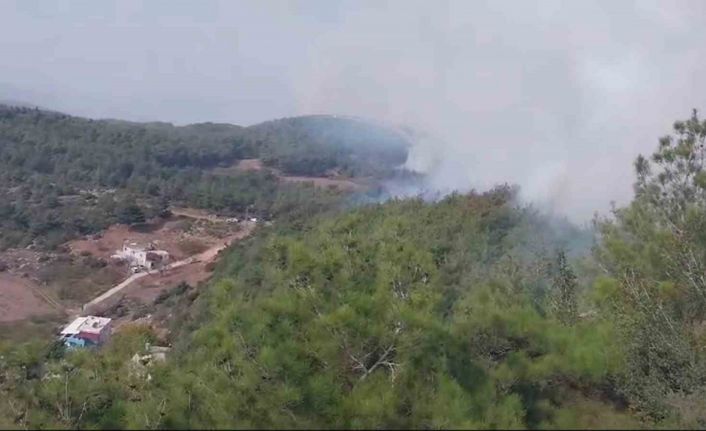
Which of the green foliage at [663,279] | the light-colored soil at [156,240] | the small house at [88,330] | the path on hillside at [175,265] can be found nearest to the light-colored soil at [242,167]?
the light-colored soil at [156,240]

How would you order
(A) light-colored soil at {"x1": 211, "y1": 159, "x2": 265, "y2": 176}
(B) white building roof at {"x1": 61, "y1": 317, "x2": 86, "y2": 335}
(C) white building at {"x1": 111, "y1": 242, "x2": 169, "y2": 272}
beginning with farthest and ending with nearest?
(A) light-colored soil at {"x1": 211, "y1": 159, "x2": 265, "y2": 176} → (C) white building at {"x1": 111, "y1": 242, "x2": 169, "y2": 272} → (B) white building roof at {"x1": 61, "y1": 317, "x2": 86, "y2": 335}

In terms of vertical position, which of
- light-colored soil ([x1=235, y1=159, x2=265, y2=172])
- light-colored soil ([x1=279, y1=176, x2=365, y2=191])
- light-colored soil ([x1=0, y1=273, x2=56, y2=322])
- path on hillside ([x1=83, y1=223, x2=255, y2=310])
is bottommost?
light-colored soil ([x1=0, y1=273, x2=56, y2=322])

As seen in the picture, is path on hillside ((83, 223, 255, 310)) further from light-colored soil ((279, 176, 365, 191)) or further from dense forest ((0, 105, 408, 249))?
light-colored soil ((279, 176, 365, 191))

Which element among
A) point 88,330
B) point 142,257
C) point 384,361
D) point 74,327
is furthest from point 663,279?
point 142,257

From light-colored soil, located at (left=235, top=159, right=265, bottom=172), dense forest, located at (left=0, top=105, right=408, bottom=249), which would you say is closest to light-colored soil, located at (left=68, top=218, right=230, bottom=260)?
dense forest, located at (left=0, top=105, right=408, bottom=249)

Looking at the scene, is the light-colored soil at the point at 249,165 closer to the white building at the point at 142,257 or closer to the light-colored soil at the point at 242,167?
the light-colored soil at the point at 242,167
